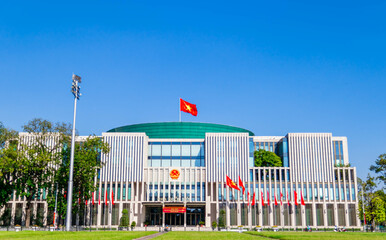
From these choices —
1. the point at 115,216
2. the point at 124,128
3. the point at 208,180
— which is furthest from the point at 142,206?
the point at 124,128

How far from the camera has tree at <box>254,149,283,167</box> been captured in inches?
3799

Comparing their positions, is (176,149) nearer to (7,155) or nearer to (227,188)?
(227,188)

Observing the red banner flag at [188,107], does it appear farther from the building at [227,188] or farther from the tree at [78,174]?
the tree at [78,174]

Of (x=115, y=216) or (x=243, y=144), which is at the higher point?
(x=243, y=144)

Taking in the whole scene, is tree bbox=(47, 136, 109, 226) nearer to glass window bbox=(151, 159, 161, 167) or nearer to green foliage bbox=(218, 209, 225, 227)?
glass window bbox=(151, 159, 161, 167)

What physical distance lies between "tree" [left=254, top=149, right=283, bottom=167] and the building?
5.54 ft

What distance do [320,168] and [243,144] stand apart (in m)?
18.4

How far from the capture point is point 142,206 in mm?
91312

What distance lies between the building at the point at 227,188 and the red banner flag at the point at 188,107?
879cm

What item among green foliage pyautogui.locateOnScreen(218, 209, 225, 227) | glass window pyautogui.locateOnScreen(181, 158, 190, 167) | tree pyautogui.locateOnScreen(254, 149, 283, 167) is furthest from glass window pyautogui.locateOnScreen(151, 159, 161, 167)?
tree pyautogui.locateOnScreen(254, 149, 283, 167)

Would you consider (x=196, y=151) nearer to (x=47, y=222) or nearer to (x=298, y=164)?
(x=298, y=164)

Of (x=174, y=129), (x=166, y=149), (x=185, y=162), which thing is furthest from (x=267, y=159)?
(x=174, y=129)

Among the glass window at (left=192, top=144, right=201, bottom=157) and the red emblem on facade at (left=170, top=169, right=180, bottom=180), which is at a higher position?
the glass window at (left=192, top=144, right=201, bottom=157)

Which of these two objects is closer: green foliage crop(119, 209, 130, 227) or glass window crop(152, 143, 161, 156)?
green foliage crop(119, 209, 130, 227)
